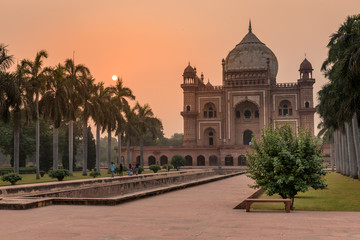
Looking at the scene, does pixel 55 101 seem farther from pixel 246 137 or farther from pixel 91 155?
pixel 246 137

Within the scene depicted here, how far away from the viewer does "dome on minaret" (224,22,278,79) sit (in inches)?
2911

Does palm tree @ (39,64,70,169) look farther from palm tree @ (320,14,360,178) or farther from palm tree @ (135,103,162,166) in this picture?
palm tree @ (135,103,162,166)

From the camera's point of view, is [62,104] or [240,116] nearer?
[62,104]

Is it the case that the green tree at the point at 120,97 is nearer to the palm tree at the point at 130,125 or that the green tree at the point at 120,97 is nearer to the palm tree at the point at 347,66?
the palm tree at the point at 130,125

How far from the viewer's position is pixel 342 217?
10484 millimetres

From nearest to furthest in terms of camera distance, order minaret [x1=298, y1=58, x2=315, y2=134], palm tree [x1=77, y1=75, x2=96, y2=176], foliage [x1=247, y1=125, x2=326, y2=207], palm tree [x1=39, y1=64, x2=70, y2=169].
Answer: foliage [x1=247, y1=125, x2=326, y2=207]
palm tree [x1=39, y1=64, x2=70, y2=169]
palm tree [x1=77, y1=75, x2=96, y2=176]
minaret [x1=298, y1=58, x2=315, y2=134]

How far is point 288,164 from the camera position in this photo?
13594 millimetres

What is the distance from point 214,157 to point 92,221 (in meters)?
61.9

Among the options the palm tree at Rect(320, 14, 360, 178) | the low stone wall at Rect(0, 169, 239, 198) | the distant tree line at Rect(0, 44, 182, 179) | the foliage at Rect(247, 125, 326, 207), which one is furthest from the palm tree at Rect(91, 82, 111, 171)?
the foliage at Rect(247, 125, 326, 207)

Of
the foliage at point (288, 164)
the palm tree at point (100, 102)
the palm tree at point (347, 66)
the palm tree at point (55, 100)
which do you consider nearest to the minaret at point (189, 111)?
the palm tree at point (100, 102)

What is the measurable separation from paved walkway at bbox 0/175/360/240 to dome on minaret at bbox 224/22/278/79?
63.2 m

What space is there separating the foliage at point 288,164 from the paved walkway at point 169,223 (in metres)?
1.95

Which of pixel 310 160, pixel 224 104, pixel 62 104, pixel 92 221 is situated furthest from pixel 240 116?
pixel 92 221

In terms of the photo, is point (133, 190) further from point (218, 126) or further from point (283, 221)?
point (218, 126)
